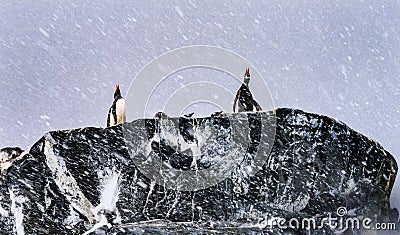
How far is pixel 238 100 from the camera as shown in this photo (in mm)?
6090

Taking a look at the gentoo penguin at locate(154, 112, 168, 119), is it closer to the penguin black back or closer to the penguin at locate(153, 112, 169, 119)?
the penguin at locate(153, 112, 169, 119)

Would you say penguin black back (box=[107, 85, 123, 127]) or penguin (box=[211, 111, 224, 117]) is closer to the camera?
penguin (box=[211, 111, 224, 117])

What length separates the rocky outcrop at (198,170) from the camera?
5074 mm

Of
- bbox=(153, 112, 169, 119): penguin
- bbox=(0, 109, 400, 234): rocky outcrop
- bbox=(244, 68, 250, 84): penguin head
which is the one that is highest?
bbox=(244, 68, 250, 84): penguin head

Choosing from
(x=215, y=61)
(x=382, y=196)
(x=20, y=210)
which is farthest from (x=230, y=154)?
(x=20, y=210)

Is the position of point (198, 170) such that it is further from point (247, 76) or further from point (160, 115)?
point (247, 76)

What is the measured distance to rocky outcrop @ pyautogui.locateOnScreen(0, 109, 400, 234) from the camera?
5.07m

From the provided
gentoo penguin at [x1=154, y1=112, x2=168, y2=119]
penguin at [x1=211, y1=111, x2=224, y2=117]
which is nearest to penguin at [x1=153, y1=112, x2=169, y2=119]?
gentoo penguin at [x1=154, y1=112, x2=168, y2=119]

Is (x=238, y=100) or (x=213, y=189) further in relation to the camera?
(x=238, y=100)

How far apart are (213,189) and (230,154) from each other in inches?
15.5

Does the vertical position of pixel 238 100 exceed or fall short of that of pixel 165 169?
it exceeds it

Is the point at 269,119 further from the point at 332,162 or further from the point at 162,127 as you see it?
the point at 162,127

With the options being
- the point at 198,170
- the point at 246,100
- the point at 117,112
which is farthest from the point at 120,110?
the point at 198,170

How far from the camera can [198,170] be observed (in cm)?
518
